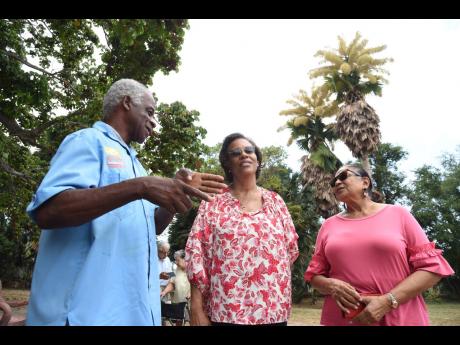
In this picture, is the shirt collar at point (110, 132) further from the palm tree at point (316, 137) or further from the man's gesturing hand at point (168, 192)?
the palm tree at point (316, 137)

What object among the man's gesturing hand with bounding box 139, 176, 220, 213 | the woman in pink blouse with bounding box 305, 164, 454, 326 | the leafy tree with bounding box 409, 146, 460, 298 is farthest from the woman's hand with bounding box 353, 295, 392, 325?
the leafy tree with bounding box 409, 146, 460, 298

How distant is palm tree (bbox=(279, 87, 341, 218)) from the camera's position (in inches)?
806

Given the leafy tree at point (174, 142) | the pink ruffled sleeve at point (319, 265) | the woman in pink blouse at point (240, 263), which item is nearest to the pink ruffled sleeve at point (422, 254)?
the pink ruffled sleeve at point (319, 265)

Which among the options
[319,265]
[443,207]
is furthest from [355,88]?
[319,265]

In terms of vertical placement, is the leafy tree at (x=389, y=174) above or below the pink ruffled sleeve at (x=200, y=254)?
above

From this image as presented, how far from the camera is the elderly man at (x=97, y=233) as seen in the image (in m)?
1.38

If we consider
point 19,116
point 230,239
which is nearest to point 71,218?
point 230,239

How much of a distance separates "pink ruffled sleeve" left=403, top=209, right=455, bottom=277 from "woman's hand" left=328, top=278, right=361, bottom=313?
0.41m

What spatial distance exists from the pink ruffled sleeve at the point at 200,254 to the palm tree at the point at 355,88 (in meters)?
16.9

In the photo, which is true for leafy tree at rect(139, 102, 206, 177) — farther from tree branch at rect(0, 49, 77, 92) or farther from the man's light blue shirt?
the man's light blue shirt
